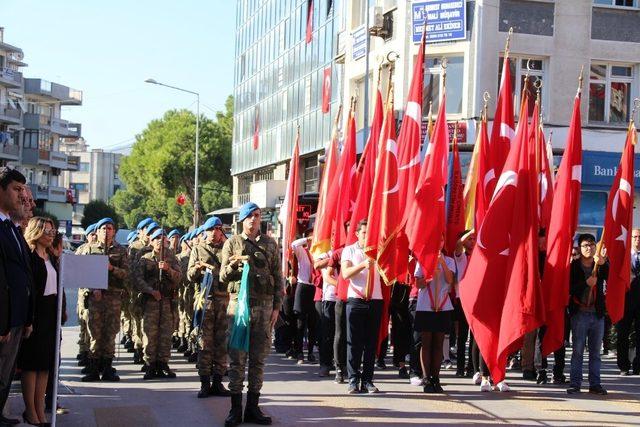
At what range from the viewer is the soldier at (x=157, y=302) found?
14.4m

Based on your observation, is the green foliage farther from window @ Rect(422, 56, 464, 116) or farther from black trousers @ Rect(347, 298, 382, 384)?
black trousers @ Rect(347, 298, 382, 384)

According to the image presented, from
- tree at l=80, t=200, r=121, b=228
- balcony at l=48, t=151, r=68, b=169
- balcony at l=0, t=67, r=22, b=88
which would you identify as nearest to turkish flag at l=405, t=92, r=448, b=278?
balcony at l=0, t=67, r=22, b=88

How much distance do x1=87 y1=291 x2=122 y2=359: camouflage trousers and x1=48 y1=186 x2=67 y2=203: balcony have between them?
8931cm

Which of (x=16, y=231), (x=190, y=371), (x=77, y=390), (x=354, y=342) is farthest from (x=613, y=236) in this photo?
(x=16, y=231)

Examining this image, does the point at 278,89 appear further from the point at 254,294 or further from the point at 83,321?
the point at 254,294

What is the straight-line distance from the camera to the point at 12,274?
814 centimetres

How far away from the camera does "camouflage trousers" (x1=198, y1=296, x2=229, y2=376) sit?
1274 centimetres

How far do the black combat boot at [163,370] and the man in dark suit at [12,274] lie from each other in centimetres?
599

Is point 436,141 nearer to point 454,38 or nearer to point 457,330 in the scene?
point 457,330

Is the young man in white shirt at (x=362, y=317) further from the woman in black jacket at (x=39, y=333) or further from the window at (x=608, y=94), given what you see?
the window at (x=608, y=94)

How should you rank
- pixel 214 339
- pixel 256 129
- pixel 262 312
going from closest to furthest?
pixel 262 312 → pixel 214 339 → pixel 256 129

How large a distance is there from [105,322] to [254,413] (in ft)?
13.2

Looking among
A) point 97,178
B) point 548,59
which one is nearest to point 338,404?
point 548,59

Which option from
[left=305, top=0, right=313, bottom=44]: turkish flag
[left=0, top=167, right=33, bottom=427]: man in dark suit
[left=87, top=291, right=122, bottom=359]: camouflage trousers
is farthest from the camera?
[left=305, top=0, right=313, bottom=44]: turkish flag
